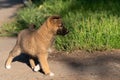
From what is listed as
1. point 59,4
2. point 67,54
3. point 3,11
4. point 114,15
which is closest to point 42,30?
point 67,54

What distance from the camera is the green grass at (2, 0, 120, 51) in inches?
335

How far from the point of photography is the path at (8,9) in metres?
13.4

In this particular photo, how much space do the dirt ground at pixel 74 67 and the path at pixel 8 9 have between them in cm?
449

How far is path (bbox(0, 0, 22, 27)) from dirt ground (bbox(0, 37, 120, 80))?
4.49 meters

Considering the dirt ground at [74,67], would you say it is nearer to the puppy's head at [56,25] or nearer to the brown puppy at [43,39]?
the brown puppy at [43,39]

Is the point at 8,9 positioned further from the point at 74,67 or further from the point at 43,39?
the point at 43,39

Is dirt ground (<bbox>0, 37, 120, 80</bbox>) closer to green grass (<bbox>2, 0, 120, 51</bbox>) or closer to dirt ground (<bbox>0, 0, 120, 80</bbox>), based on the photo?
dirt ground (<bbox>0, 0, 120, 80</bbox>)

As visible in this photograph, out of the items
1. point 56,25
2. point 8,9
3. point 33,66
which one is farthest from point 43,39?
point 8,9

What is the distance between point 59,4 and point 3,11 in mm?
4148

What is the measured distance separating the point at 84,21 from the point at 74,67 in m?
1.89

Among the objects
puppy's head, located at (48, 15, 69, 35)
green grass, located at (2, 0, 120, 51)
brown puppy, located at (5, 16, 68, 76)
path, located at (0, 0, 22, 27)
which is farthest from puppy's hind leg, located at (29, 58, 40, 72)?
path, located at (0, 0, 22, 27)

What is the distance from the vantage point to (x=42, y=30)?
707cm

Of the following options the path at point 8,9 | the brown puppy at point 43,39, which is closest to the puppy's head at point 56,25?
the brown puppy at point 43,39

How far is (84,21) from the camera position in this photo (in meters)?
9.20
